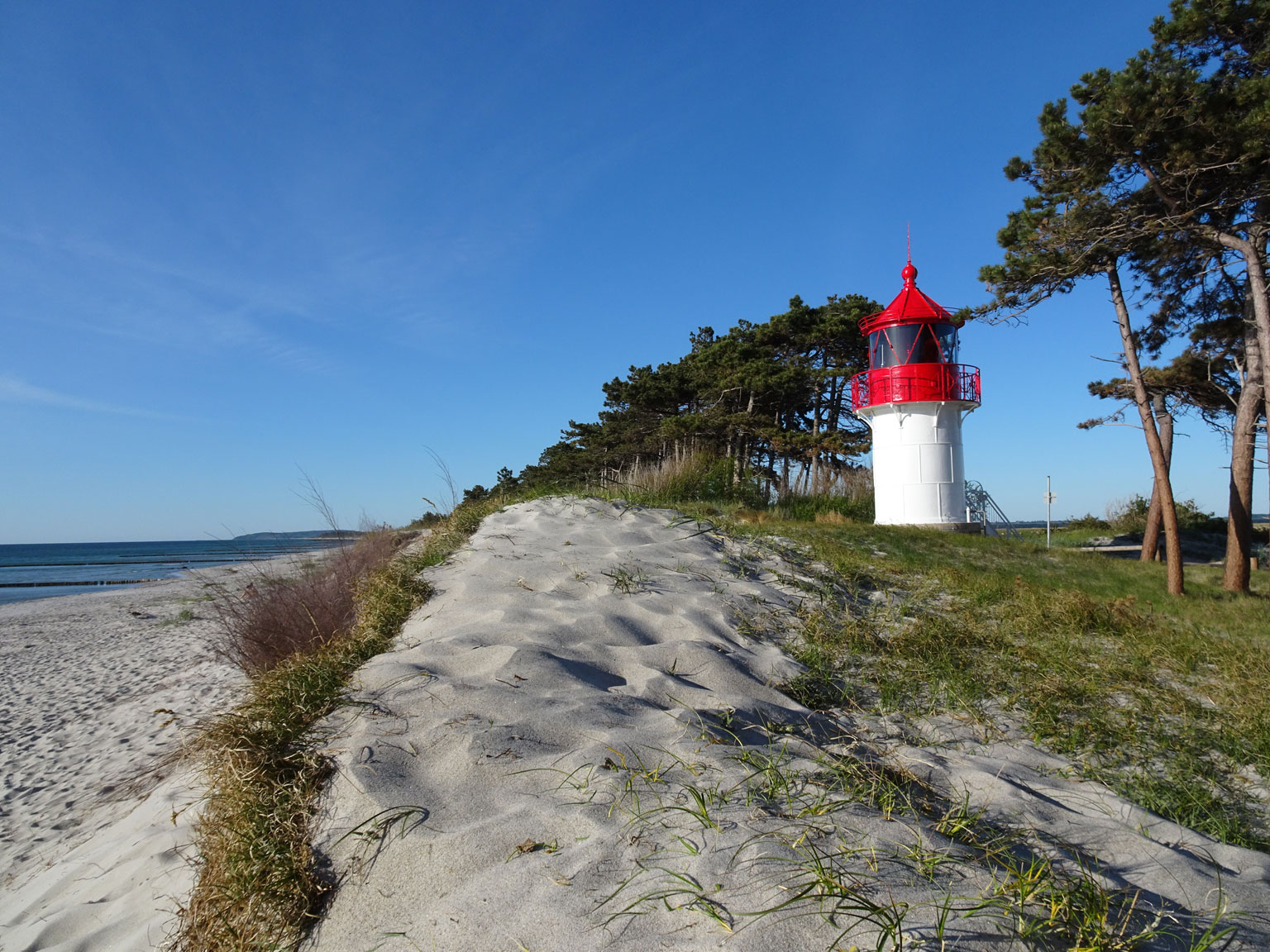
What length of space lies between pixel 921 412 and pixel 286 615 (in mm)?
12618

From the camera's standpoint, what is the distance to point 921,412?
14.2 m

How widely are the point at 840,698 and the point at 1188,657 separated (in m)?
3.17

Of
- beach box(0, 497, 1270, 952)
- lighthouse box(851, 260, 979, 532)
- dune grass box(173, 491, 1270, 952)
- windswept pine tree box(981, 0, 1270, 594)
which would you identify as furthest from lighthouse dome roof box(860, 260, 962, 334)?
beach box(0, 497, 1270, 952)

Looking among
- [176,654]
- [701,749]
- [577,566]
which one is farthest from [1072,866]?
[176,654]

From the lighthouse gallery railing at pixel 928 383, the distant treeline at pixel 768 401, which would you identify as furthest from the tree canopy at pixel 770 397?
the lighthouse gallery railing at pixel 928 383

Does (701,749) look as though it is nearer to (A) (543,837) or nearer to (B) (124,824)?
(A) (543,837)

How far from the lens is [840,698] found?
3711mm

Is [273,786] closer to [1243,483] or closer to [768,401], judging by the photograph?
[1243,483]

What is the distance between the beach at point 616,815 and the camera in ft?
5.57

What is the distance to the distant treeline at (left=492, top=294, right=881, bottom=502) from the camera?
19016 millimetres

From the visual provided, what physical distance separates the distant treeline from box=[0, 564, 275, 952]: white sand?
9443mm

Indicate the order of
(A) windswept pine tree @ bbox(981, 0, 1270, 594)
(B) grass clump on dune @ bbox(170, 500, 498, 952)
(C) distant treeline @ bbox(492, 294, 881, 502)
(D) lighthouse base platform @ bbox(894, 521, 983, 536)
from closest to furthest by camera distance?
(B) grass clump on dune @ bbox(170, 500, 498, 952) < (A) windswept pine tree @ bbox(981, 0, 1270, 594) < (D) lighthouse base platform @ bbox(894, 521, 983, 536) < (C) distant treeline @ bbox(492, 294, 881, 502)

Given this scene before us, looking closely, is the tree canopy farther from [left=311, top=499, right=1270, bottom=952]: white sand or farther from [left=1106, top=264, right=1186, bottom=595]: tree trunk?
[left=311, top=499, right=1270, bottom=952]: white sand

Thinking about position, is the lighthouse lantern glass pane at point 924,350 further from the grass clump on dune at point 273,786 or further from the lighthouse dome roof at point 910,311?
the grass clump on dune at point 273,786
